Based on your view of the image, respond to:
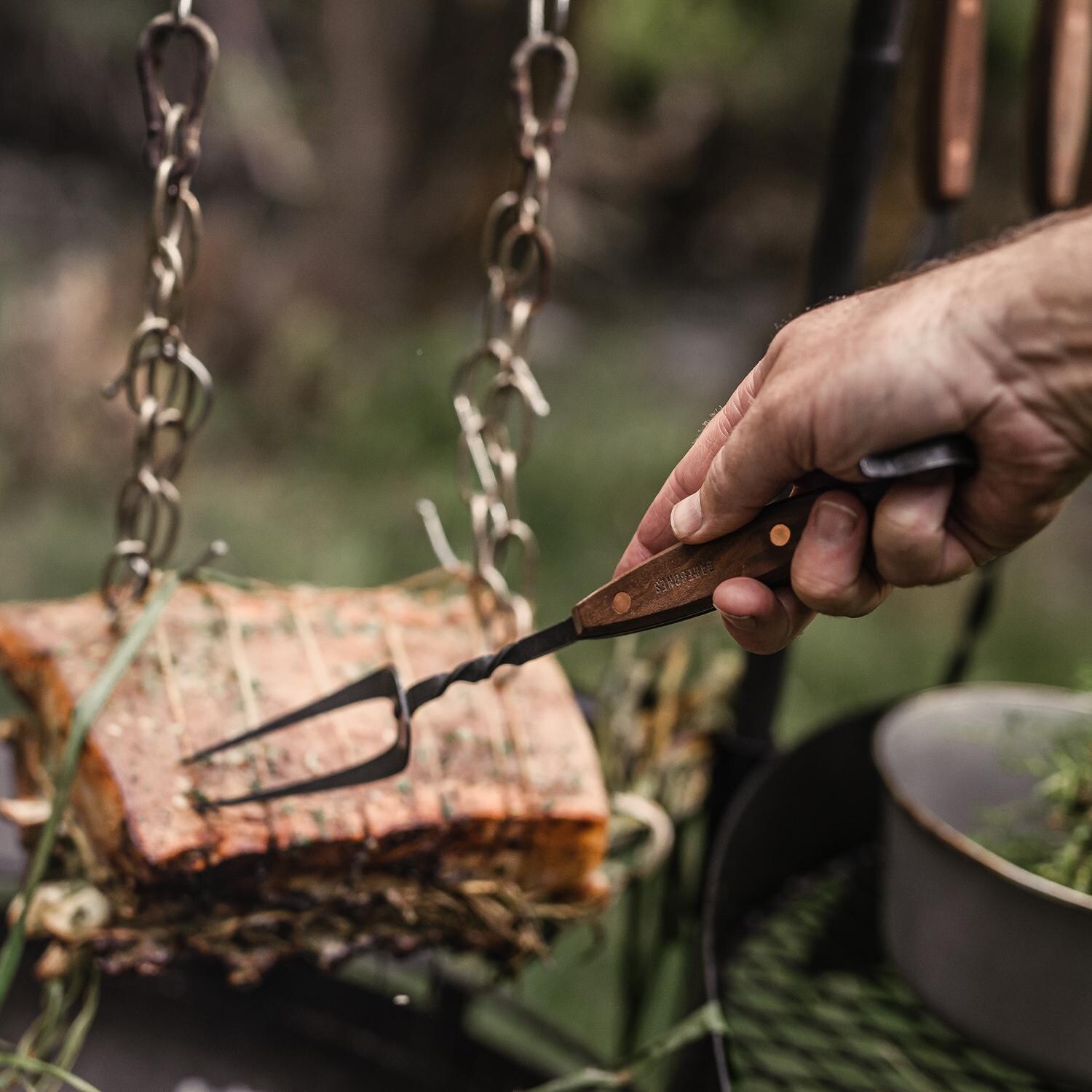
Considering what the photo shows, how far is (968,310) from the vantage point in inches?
16.2

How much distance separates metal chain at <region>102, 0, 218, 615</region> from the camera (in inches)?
27.2

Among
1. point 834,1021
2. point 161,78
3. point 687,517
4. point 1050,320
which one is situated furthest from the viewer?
point 834,1021

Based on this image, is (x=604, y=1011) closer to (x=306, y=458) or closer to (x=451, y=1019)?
(x=451, y=1019)

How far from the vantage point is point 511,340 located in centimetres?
85

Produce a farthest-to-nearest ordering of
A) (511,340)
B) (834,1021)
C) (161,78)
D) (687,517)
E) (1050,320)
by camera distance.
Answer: (834,1021)
(511,340)
(161,78)
(687,517)
(1050,320)

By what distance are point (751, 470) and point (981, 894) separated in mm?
538

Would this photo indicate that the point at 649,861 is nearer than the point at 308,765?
No

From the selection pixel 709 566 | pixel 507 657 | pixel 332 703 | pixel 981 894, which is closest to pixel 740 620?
pixel 709 566

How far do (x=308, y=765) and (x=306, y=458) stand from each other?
2.69 meters

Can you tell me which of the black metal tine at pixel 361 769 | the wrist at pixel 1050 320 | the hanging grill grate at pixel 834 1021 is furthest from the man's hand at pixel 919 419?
the hanging grill grate at pixel 834 1021

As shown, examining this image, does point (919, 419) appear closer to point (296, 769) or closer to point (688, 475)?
point (688, 475)

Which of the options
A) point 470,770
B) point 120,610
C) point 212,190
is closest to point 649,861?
point 470,770

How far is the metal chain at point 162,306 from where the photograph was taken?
0.69m

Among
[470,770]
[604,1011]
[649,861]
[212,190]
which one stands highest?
[212,190]
